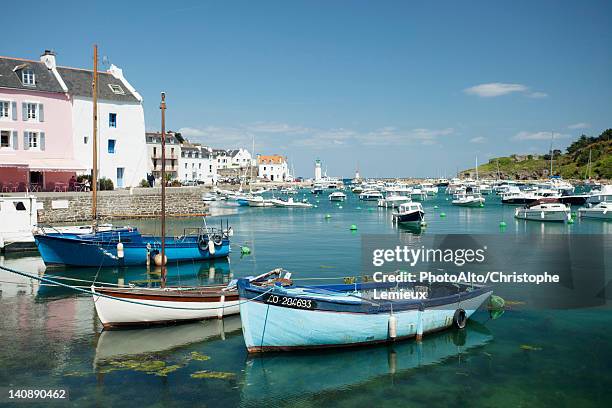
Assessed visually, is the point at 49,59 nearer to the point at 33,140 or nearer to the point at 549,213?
the point at 33,140

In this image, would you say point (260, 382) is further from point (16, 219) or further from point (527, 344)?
point (16, 219)

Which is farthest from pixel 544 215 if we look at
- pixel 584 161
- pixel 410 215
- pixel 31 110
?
pixel 584 161

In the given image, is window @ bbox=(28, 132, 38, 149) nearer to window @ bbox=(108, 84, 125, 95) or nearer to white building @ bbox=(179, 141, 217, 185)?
window @ bbox=(108, 84, 125, 95)

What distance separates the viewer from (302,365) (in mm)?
15438

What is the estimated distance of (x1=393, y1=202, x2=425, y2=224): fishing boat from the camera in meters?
59.7

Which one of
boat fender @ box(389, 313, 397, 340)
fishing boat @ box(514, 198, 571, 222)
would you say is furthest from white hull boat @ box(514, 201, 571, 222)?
boat fender @ box(389, 313, 397, 340)

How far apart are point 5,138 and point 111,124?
11.0 m

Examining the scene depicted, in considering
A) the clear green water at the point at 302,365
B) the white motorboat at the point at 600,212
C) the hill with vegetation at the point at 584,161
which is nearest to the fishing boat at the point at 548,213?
the white motorboat at the point at 600,212

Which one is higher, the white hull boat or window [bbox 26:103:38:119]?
window [bbox 26:103:38:119]

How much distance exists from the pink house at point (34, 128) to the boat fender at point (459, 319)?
1689 inches

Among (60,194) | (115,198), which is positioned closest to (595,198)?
(115,198)

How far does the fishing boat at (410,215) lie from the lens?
59656 mm

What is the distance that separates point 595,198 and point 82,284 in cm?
7213

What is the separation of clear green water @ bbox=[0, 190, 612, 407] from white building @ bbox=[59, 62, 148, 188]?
35736 millimetres
